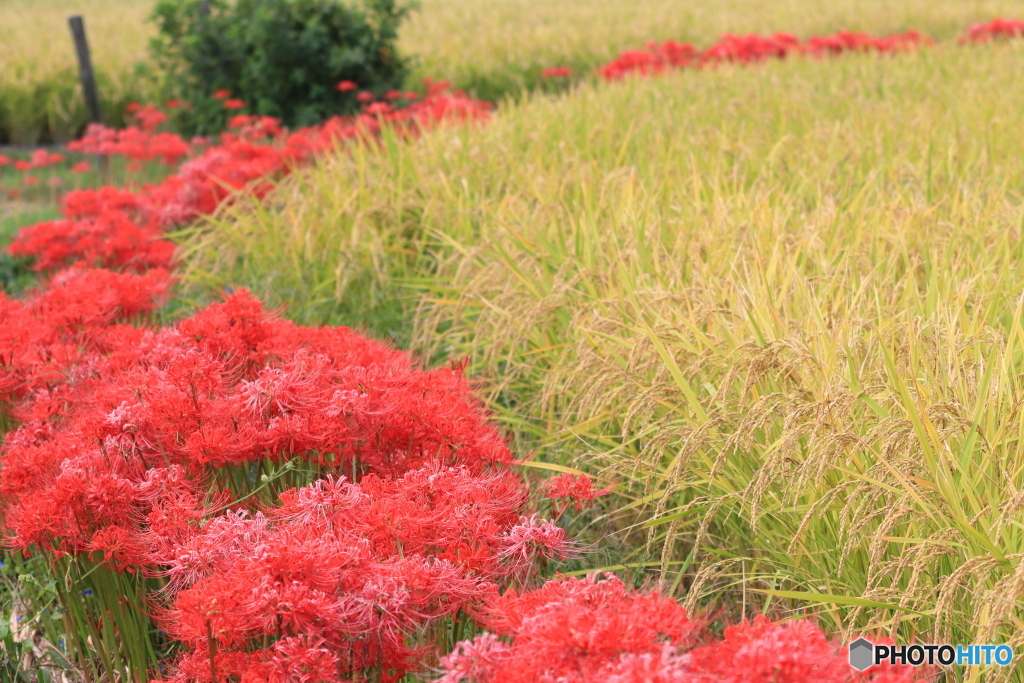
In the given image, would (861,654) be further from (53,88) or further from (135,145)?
(53,88)

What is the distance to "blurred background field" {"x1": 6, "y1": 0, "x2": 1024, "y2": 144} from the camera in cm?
975

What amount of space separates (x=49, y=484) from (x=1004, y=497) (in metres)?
1.83

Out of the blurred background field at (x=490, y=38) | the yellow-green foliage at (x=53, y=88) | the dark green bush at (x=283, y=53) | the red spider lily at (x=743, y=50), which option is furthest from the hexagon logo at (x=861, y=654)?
the yellow-green foliage at (x=53, y=88)

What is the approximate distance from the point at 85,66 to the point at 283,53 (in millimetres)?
1872

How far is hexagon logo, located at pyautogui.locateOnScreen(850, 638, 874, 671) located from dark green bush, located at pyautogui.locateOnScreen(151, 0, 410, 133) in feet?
24.1

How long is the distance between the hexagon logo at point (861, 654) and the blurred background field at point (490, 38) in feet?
18.6

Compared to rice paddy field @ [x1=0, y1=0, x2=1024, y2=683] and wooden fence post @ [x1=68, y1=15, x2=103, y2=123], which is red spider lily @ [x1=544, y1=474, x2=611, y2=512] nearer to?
rice paddy field @ [x1=0, y1=0, x2=1024, y2=683]

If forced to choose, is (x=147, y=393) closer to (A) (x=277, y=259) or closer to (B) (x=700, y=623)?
(B) (x=700, y=623)

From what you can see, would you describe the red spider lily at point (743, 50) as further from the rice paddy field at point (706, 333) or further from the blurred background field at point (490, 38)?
the rice paddy field at point (706, 333)

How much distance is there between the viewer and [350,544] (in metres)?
1.43

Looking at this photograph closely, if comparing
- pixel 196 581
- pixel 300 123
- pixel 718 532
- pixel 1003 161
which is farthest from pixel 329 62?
pixel 196 581

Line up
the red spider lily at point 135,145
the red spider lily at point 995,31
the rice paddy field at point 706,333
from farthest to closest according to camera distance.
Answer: the red spider lily at point 995,31
the red spider lily at point 135,145
the rice paddy field at point 706,333

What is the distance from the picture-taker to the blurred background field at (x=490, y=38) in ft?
32.0

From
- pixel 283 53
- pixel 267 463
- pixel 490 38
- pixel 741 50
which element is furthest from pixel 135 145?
pixel 490 38
